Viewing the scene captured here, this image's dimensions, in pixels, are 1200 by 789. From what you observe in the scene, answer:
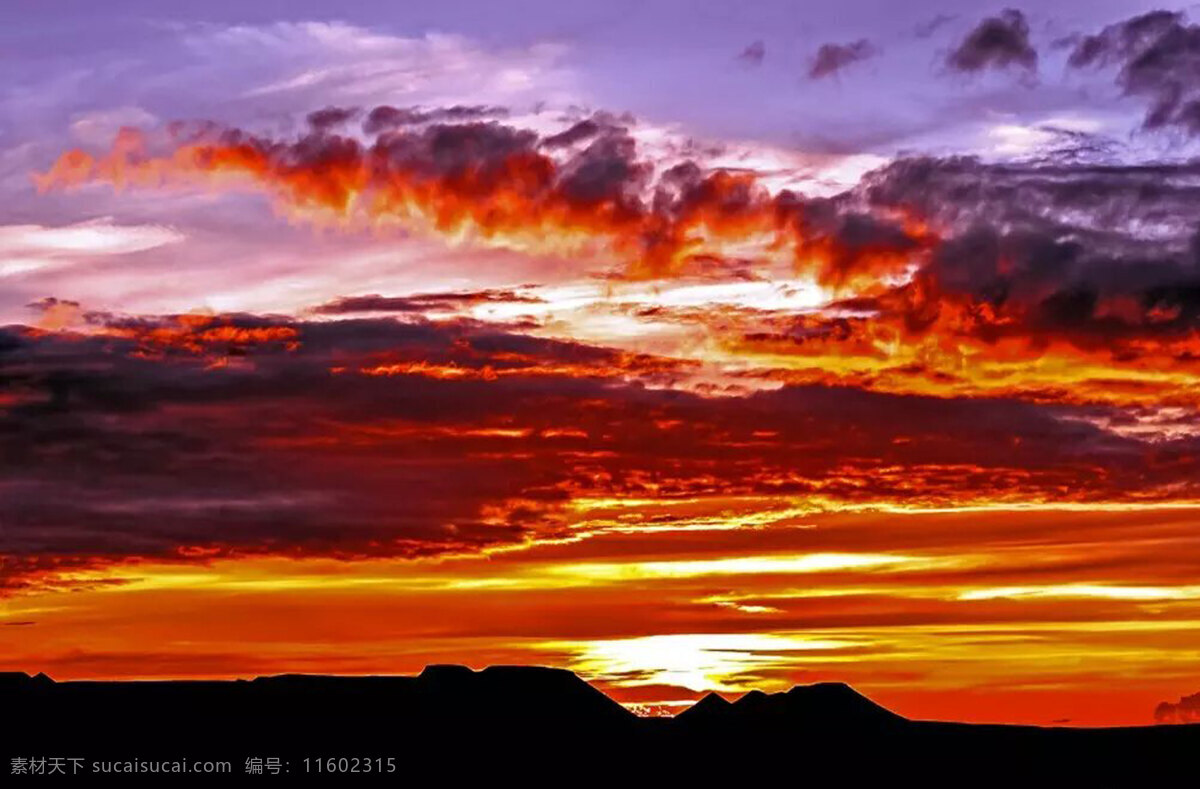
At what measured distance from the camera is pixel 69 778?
584 ft

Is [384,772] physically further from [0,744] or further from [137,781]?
[0,744]

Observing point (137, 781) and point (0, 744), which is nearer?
point (137, 781)

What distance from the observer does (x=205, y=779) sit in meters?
183

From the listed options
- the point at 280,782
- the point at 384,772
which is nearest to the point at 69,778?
the point at 280,782

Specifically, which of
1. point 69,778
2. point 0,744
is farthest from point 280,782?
point 0,744

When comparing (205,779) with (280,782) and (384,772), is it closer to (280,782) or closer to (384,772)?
(280,782)

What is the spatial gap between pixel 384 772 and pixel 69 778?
3542 cm

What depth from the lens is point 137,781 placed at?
18225 centimetres

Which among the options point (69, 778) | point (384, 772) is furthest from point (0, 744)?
point (384, 772)

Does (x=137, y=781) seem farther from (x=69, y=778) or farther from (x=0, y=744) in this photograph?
(x=0, y=744)

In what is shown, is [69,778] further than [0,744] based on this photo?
No

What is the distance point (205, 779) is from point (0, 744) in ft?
94.5

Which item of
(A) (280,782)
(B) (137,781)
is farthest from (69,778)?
(A) (280,782)

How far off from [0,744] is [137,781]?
78.4 feet
